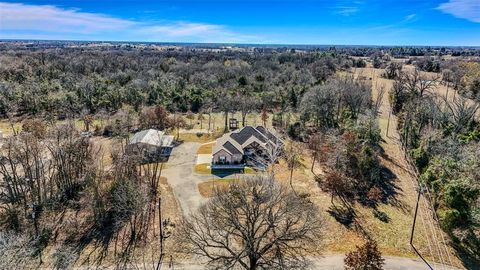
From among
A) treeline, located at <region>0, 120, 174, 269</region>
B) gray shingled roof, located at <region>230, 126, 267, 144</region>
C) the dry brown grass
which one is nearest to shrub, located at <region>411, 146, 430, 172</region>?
gray shingled roof, located at <region>230, 126, 267, 144</region>

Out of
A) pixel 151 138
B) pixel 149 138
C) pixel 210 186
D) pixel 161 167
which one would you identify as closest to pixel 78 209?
pixel 161 167

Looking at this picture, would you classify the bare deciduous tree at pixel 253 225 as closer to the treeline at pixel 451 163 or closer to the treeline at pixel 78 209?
the treeline at pixel 78 209

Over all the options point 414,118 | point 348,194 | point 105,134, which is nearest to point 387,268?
point 348,194

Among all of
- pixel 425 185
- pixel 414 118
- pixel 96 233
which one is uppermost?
pixel 414 118

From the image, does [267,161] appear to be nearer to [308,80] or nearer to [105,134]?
[105,134]

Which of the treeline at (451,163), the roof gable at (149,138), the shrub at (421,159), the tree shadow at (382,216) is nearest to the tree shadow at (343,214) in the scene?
the tree shadow at (382,216)
